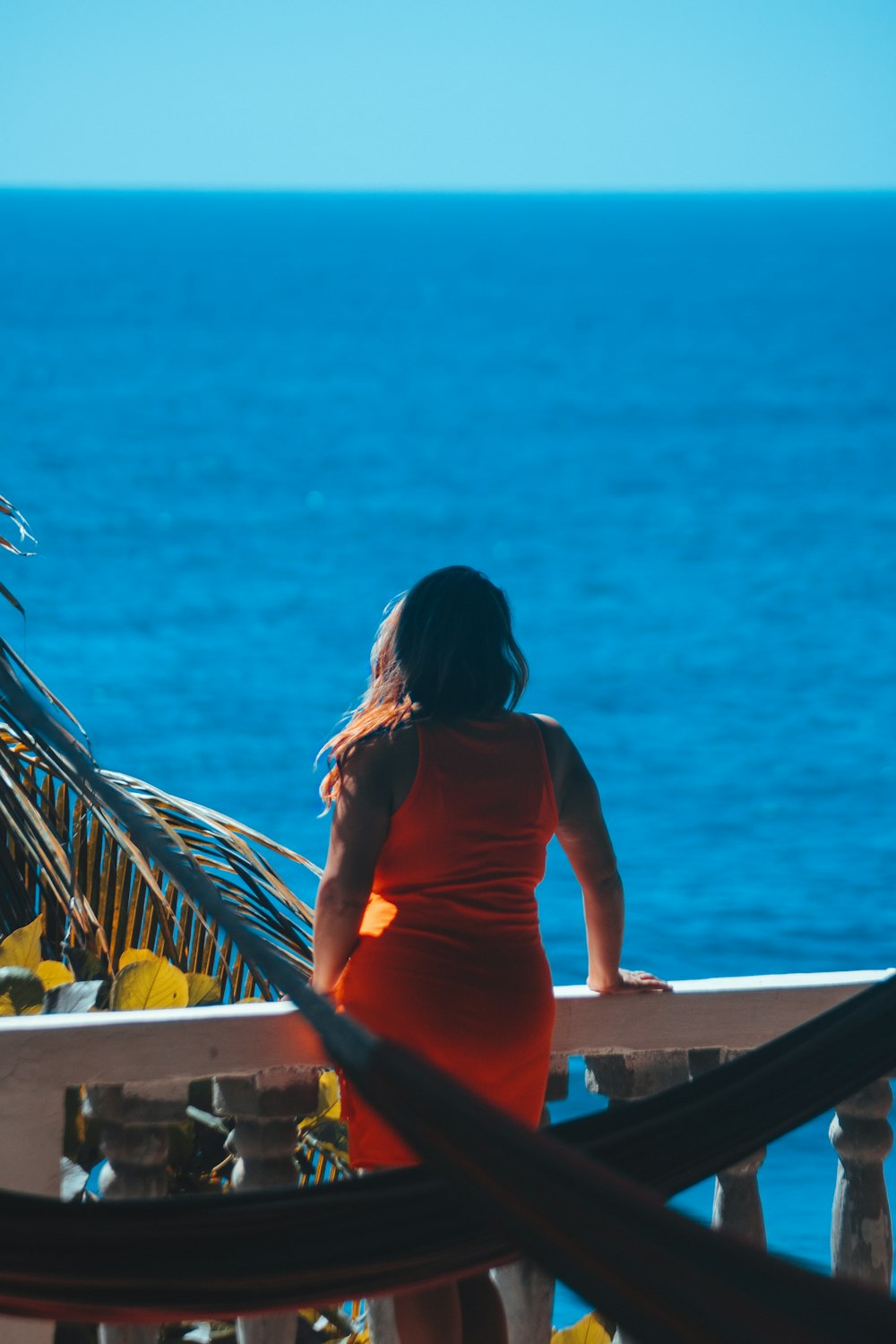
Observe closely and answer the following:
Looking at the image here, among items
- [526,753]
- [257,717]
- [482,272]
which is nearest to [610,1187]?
[526,753]

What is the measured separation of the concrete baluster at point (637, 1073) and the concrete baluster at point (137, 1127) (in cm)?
51

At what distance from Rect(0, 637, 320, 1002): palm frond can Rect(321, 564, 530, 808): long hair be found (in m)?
0.79

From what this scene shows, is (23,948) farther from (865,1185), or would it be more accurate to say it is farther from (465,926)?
(865,1185)

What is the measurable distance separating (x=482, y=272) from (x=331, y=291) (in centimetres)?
1081

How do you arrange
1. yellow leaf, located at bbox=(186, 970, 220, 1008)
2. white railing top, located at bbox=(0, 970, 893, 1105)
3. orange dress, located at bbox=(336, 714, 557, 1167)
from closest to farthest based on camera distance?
white railing top, located at bbox=(0, 970, 893, 1105), orange dress, located at bbox=(336, 714, 557, 1167), yellow leaf, located at bbox=(186, 970, 220, 1008)

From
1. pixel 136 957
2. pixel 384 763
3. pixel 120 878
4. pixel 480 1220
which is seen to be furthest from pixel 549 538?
pixel 480 1220

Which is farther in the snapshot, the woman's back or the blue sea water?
the blue sea water

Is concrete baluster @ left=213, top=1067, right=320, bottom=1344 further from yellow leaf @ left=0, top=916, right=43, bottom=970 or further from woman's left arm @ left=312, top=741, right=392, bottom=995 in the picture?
yellow leaf @ left=0, top=916, right=43, bottom=970

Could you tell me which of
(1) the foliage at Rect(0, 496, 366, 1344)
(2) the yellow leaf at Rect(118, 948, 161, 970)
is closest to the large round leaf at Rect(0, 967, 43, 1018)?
(1) the foliage at Rect(0, 496, 366, 1344)

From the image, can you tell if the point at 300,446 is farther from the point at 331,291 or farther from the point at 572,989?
the point at 572,989

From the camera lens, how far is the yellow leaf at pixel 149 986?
2.02m

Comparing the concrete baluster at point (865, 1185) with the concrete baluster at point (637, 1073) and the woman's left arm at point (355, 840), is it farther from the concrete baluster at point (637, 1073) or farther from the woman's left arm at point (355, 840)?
the woman's left arm at point (355, 840)

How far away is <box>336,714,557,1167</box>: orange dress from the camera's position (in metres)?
1.90

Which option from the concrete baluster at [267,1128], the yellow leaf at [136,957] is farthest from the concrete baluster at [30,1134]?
the yellow leaf at [136,957]
